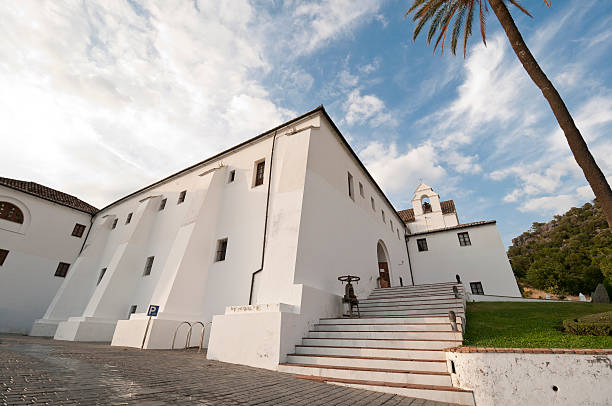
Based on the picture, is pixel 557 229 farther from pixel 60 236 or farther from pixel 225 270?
pixel 60 236

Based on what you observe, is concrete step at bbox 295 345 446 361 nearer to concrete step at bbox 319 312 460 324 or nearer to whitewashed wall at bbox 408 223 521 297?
concrete step at bbox 319 312 460 324

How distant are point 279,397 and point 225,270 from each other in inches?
292

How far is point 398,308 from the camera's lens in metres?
8.62

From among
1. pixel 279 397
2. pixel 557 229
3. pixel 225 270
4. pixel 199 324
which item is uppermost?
pixel 557 229

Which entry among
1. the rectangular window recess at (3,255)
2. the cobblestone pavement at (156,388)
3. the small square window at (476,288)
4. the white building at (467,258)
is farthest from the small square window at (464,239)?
the rectangular window recess at (3,255)

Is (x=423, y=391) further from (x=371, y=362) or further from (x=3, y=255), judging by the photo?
(x=3, y=255)

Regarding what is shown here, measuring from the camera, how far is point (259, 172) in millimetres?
11953

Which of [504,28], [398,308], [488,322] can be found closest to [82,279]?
[398,308]

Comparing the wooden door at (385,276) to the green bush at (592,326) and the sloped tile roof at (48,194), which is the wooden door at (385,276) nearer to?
the green bush at (592,326)

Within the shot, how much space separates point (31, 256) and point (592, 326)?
25896 mm

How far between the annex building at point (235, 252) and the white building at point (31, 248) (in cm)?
6

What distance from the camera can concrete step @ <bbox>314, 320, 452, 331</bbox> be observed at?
5727mm

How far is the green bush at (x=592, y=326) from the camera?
5121 millimetres

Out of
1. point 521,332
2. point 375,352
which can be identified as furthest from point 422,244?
point 375,352
